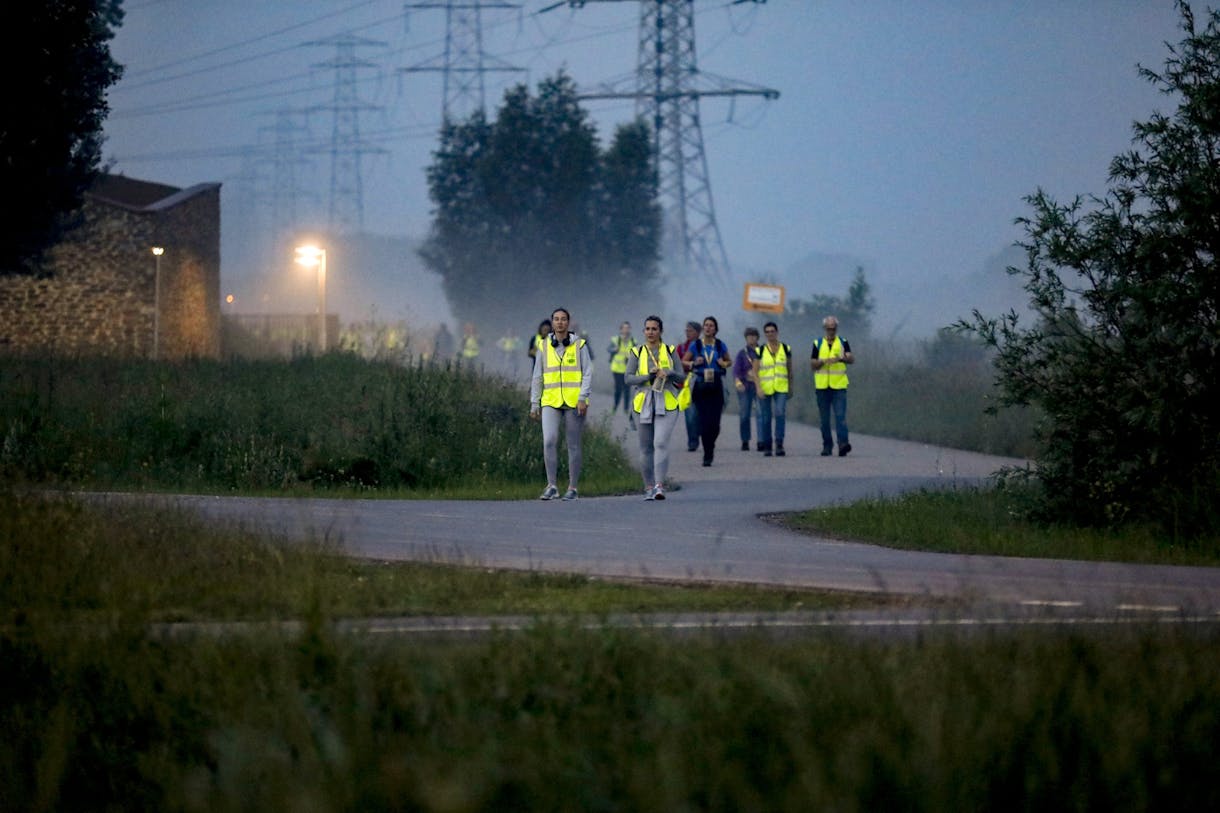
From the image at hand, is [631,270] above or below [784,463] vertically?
above

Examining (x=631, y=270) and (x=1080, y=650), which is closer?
(x=1080, y=650)

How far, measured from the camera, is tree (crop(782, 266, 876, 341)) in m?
69.6

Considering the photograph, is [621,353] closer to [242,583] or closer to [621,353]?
[621,353]

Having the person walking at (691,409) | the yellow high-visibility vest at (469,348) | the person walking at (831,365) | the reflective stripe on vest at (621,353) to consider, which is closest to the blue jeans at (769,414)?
the person walking at (831,365)

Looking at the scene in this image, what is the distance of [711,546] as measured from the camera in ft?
48.5

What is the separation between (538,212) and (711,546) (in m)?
72.6

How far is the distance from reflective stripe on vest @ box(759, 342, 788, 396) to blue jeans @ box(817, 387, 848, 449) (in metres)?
0.63

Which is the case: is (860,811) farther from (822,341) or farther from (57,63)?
(57,63)

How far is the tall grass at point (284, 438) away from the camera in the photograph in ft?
70.2

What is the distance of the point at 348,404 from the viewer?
25.3m

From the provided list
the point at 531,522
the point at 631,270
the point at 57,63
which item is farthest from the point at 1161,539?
the point at 631,270

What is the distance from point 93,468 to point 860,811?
17425 mm

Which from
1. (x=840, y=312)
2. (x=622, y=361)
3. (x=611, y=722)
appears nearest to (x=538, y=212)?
(x=840, y=312)

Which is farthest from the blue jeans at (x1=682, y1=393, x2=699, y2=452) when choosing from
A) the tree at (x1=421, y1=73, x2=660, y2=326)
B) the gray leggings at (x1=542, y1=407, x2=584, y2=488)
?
the tree at (x1=421, y1=73, x2=660, y2=326)
